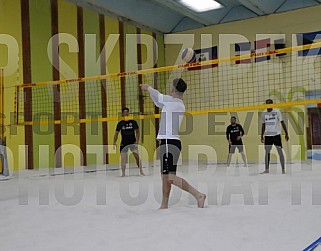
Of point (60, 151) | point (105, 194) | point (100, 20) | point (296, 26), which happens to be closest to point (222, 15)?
point (296, 26)

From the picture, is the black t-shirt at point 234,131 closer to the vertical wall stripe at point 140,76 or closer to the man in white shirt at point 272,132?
the man in white shirt at point 272,132

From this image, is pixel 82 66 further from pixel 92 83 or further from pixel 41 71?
pixel 41 71

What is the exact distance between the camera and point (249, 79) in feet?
34.1

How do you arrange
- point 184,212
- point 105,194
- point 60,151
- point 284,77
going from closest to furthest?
point 184,212, point 105,194, point 60,151, point 284,77

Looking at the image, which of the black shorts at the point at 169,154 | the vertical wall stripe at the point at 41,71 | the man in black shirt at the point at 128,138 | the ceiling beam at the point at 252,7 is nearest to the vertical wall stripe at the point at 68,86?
the vertical wall stripe at the point at 41,71

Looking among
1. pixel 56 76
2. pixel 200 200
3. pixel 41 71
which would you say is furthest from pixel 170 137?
pixel 56 76

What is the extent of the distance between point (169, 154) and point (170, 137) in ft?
0.53

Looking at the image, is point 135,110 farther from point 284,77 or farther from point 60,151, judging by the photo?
point 284,77

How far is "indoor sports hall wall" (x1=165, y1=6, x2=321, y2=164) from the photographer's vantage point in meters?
9.80

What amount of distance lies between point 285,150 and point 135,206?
667 centimetres

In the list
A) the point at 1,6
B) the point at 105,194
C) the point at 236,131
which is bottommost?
the point at 105,194

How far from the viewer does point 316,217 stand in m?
3.42

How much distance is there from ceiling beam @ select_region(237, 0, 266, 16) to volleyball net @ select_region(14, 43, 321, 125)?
117 centimetres

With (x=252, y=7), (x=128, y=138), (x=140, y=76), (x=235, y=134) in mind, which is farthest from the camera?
(x=140, y=76)
